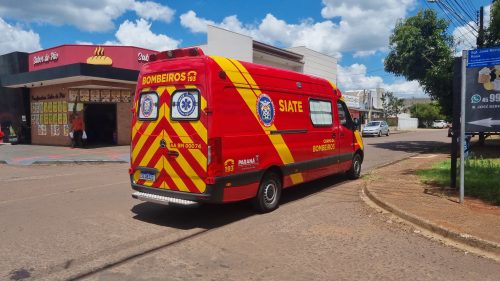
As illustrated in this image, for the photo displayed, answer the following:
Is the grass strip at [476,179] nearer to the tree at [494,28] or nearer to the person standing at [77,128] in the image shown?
the tree at [494,28]

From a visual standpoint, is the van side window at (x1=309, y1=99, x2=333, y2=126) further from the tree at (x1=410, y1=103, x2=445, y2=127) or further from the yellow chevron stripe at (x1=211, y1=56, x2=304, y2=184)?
the tree at (x1=410, y1=103, x2=445, y2=127)

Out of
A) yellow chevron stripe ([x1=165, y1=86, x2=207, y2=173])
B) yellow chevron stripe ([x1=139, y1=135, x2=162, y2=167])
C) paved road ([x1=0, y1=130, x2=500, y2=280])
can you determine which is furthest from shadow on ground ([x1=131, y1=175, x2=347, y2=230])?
yellow chevron stripe ([x1=139, y1=135, x2=162, y2=167])

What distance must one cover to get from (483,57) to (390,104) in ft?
238

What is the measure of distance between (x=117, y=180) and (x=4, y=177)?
153 inches

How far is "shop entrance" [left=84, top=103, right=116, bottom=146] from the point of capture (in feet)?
85.3

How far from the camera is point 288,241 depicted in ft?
19.1

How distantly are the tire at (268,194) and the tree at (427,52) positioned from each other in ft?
51.6

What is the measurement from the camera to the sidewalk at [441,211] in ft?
18.7

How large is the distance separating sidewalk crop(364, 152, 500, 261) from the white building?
991 inches

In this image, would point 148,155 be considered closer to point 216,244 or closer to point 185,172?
point 185,172

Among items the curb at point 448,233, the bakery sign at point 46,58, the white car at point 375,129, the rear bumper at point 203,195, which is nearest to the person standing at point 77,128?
the bakery sign at point 46,58

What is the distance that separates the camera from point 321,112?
372 inches

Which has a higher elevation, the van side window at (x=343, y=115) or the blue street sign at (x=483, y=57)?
the blue street sign at (x=483, y=57)

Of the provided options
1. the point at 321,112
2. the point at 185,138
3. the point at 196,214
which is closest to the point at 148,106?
the point at 185,138
